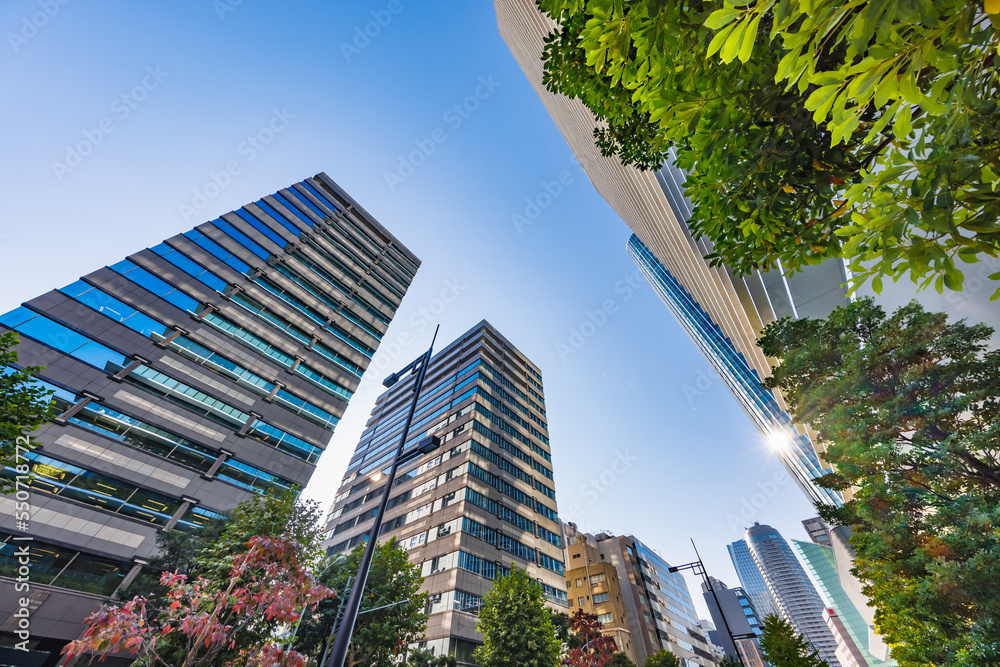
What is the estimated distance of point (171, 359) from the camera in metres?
24.5

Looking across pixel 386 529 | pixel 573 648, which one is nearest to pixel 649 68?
pixel 573 648

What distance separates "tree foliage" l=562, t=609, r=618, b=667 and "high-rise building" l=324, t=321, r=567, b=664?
7.88 meters

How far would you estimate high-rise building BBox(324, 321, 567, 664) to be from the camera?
2844 centimetres

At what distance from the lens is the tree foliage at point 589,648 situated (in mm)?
21422

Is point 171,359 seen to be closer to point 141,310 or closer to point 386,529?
point 141,310

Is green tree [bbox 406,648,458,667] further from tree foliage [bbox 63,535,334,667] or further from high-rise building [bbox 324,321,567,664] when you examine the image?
tree foliage [bbox 63,535,334,667]

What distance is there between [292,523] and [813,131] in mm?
18371

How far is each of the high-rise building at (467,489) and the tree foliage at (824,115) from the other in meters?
22.7

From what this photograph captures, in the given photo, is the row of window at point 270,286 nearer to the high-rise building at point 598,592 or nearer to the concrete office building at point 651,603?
the high-rise building at point 598,592

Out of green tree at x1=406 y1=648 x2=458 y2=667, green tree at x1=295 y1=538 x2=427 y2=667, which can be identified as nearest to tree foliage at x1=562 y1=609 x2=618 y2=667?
green tree at x1=406 y1=648 x2=458 y2=667

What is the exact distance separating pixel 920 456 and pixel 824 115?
10856 mm

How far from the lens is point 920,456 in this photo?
8.33 metres

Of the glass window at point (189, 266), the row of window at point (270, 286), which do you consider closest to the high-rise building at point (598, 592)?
the row of window at point (270, 286)

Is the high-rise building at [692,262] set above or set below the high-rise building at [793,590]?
below
